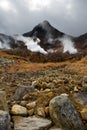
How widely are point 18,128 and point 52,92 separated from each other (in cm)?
280

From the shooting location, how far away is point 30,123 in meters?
11.2

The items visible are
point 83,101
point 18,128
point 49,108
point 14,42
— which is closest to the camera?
point 18,128

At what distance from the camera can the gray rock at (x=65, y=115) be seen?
35.5ft

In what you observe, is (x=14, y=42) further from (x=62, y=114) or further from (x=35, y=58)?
(x=62, y=114)

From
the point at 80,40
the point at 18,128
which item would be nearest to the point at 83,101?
the point at 18,128

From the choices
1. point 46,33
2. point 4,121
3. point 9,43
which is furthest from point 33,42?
point 4,121

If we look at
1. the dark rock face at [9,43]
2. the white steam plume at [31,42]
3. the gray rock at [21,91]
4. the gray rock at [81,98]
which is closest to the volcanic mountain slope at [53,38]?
the white steam plume at [31,42]

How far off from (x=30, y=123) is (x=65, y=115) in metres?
1.19

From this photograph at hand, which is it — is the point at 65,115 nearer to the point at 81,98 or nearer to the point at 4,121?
the point at 4,121

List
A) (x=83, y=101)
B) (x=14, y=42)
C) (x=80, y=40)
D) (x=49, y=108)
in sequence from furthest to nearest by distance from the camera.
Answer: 1. (x=80, y=40)
2. (x=14, y=42)
3. (x=83, y=101)
4. (x=49, y=108)

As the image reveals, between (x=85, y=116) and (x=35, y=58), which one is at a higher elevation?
(x=35, y=58)

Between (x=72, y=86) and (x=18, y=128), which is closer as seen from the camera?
(x=18, y=128)

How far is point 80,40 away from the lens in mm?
107750

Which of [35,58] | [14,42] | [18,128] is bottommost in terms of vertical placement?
[18,128]
